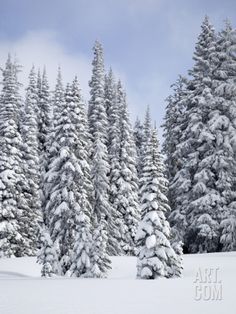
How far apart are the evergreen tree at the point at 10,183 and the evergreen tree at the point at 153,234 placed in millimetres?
17318

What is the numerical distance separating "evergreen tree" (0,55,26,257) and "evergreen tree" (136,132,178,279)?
17.3 metres

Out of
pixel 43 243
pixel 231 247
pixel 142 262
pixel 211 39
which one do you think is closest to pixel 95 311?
pixel 142 262

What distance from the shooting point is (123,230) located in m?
39.5

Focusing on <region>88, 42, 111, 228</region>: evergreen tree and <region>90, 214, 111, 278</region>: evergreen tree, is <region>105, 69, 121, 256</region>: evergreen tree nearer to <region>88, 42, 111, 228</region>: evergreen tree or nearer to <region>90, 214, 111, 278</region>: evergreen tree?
<region>88, 42, 111, 228</region>: evergreen tree

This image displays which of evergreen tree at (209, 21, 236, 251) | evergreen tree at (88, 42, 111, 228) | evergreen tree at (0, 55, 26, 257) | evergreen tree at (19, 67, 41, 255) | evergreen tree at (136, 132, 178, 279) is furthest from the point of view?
evergreen tree at (88, 42, 111, 228)

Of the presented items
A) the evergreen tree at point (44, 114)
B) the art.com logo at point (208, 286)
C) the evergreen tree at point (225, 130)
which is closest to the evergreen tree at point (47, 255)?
the art.com logo at point (208, 286)

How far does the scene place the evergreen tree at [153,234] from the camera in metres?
15.8

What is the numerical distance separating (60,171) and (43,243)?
27.9ft

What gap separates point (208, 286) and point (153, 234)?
465cm

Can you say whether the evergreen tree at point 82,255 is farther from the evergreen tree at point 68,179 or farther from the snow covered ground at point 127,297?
the snow covered ground at point 127,297

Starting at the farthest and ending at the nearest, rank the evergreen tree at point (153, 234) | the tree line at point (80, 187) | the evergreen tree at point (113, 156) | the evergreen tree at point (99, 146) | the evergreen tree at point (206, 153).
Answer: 1. the evergreen tree at point (99, 146)
2. the evergreen tree at point (113, 156)
3. the evergreen tree at point (206, 153)
4. the tree line at point (80, 187)
5. the evergreen tree at point (153, 234)

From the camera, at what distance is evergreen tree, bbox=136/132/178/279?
51.9 feet

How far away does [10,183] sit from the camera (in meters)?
32.7

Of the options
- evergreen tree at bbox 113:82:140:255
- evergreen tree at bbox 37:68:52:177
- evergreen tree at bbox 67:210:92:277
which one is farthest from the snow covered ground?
evergreen tree at bbox 37:68:52:177
